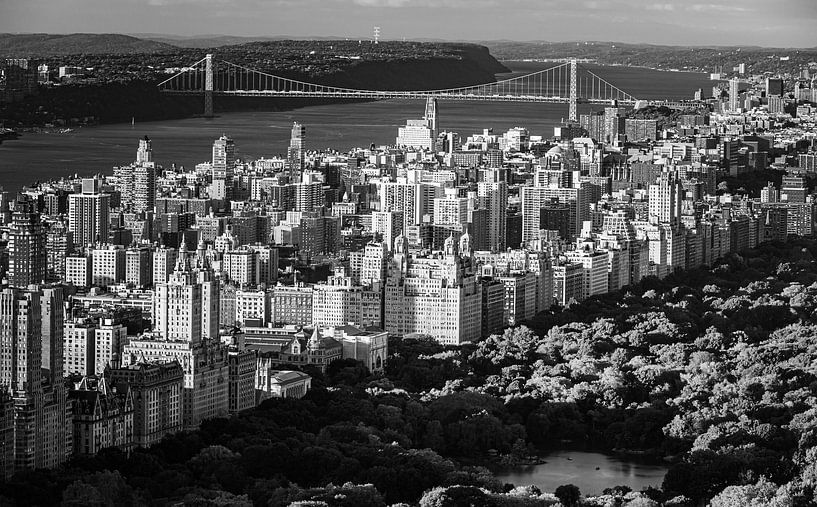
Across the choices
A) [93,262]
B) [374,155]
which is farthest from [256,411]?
[374,155]

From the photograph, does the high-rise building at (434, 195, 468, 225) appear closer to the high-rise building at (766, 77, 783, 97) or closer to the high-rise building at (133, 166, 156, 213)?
the high-rise building at (133, 166, 156, 213)

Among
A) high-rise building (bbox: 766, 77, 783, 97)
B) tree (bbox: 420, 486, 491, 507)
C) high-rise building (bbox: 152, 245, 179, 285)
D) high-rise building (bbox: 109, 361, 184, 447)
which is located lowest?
tree (bbox: 420, 486, 491, 507)

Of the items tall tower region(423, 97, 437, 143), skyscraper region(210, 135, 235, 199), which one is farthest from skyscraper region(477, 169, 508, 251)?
tall tower region(423, 97, 437, 143)

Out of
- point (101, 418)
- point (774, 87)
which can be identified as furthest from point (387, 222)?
point (774, 87)

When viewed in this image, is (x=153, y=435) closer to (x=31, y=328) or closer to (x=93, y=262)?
(x=31, y=328)

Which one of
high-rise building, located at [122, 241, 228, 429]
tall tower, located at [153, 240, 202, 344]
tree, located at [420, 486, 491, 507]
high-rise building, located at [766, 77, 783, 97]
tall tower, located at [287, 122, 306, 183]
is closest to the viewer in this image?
tree, located at [420, 486, 491, 507]
